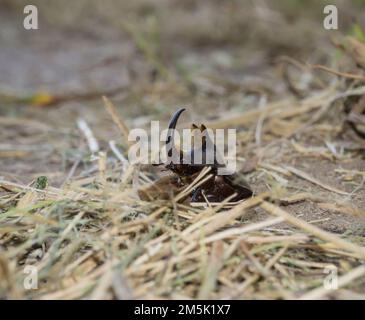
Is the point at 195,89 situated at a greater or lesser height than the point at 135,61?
lesser

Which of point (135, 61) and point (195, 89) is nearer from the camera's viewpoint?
point (195, 89)

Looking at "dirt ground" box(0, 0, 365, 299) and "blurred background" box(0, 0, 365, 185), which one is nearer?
"dirt ground" box(0, 0, 365, 299)

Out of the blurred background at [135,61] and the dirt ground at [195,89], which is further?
the blurred background at [135,61]

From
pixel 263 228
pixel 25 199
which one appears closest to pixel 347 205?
pixel 263 228
